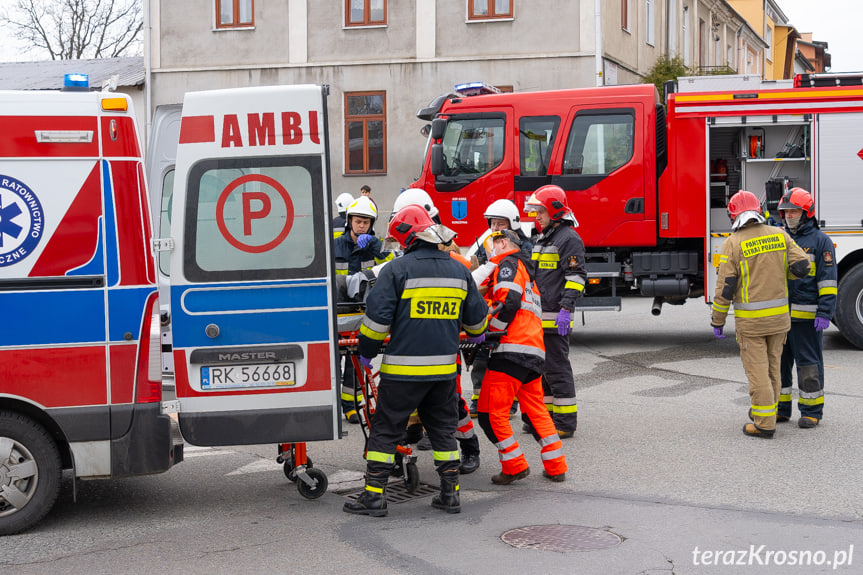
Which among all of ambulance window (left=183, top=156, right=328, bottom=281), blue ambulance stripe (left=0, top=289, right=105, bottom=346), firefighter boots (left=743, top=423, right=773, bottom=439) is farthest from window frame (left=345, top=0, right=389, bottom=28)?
blue ambulance stripe (left=0, top=289, right=105, bottom=346)

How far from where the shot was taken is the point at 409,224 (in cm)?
586

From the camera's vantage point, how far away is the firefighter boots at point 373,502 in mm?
5801

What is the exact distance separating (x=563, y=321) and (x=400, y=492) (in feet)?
7.24

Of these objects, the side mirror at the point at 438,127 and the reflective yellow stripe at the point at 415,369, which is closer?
the reflective yellow stripe at the point at 415,369

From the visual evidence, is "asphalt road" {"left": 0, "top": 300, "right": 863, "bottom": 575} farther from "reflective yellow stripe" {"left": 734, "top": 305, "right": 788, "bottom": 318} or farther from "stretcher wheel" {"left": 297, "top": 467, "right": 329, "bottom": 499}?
"reflective yellow stripe" {"left": 734, "top": 305, "right": 788, "bottom": 318}

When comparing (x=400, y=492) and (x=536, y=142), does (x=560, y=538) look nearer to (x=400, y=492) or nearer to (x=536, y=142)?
(x=400, y=492)

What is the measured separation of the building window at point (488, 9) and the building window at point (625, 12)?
3530 millimetres

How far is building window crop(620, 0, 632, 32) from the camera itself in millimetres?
Result: 25739

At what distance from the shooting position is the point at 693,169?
12.3 metres

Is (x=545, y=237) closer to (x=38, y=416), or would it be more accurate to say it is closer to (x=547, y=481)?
(x=547, y=481)

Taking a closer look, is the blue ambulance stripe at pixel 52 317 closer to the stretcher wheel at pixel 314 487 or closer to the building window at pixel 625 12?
the stretcher wheel at pixel 314 487

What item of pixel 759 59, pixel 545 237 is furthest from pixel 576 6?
pixel 759 59

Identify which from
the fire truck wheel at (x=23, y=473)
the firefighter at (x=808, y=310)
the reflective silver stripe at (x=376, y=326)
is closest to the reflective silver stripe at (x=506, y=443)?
the reflective silver stripe at (x=376, y=326)

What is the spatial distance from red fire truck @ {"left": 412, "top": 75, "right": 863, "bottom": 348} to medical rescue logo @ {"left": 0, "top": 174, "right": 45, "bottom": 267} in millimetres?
7941
